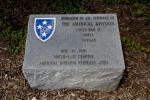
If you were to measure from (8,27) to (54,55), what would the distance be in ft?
6.14

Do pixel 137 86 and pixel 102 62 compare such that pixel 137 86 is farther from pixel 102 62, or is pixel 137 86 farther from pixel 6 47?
pixel 6 47

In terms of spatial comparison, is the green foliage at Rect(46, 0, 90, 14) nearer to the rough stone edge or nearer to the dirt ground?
the dirt ground

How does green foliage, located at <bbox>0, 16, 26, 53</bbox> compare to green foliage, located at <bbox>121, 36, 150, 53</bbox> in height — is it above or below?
above

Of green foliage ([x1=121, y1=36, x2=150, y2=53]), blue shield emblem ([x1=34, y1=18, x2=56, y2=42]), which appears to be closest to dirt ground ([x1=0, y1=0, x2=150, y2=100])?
green foliage ([x1=121, y1=36, x2=150, y2=53])

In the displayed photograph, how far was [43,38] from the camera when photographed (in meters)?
2.83

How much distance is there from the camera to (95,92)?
3119mm

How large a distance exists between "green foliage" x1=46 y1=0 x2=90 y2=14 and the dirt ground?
0.13 metres

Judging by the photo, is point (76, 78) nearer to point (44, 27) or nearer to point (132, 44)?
point (44, 27)

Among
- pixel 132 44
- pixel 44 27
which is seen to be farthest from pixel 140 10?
pixel 44 27

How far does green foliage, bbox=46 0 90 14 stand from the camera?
4.39m

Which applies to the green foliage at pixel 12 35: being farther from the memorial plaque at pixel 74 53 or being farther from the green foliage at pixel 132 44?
the green foliage at pixel 132 44

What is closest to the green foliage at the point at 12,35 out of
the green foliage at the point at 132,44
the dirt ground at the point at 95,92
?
the dirt ground at the point at 95,92

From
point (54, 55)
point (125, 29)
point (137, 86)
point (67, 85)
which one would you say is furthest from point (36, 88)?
point (125, 29)

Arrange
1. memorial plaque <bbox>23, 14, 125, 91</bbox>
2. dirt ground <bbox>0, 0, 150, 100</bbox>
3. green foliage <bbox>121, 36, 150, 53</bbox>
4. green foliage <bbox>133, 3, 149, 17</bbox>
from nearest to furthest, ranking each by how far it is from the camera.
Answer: memorial plaque <bbox>23, 14, 125, 91</bbox>
dirt ground <bbox>0, 0, 150, 100</bbox>
green foliage <bbox>121, 36, 150, 53</bbox>
green foliage <bbox>133, 3, 149, 17</bbox>
